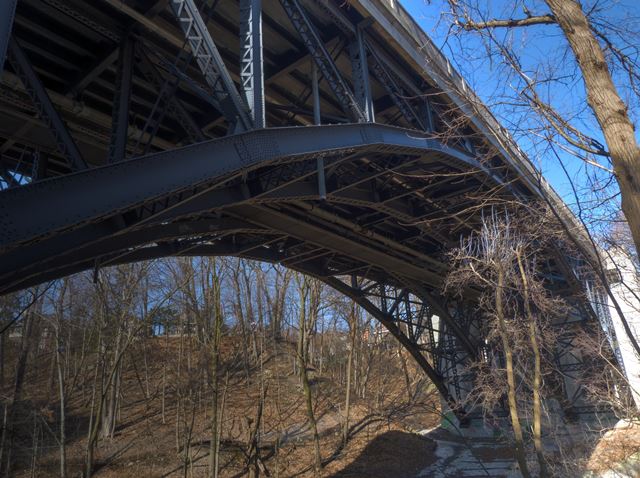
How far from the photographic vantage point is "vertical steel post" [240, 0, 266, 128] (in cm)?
531

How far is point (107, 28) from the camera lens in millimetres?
6398

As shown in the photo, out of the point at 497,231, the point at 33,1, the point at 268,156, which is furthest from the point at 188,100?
the point at 497,231

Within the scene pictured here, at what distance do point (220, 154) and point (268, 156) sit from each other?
0.55 m

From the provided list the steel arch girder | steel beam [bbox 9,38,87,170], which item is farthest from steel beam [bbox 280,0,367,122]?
steel beam [bbox 9,38,87,170]

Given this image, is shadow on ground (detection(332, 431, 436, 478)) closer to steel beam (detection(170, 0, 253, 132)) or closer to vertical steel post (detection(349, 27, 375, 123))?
vertical steel post (detection(349, 27, 375, 123))

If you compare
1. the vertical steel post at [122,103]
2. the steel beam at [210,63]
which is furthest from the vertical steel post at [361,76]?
the vertical steel post at [122,103]

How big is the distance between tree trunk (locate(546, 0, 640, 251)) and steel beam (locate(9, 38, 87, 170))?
4.25m

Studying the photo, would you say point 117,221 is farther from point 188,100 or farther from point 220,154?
point 188,100

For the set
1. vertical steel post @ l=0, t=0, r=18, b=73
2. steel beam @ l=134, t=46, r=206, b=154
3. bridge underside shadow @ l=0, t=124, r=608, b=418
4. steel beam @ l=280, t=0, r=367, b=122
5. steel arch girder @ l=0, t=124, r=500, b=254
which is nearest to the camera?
vertical steel post @ l=0, t=0, r=18, b=73

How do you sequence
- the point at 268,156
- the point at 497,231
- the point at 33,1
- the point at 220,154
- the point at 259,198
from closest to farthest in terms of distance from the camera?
the point at 220,154, the point at 268,156, the point at 33,1, the point at 259,198, the point at 497,231

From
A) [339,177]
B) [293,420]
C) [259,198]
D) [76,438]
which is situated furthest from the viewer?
[293,420]

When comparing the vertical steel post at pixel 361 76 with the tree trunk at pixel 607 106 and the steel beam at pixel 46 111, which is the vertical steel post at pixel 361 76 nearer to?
the tree trunk at pixel 607 106

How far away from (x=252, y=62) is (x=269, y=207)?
541cm

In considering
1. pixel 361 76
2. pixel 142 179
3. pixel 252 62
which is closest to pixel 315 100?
pixel 361 76
